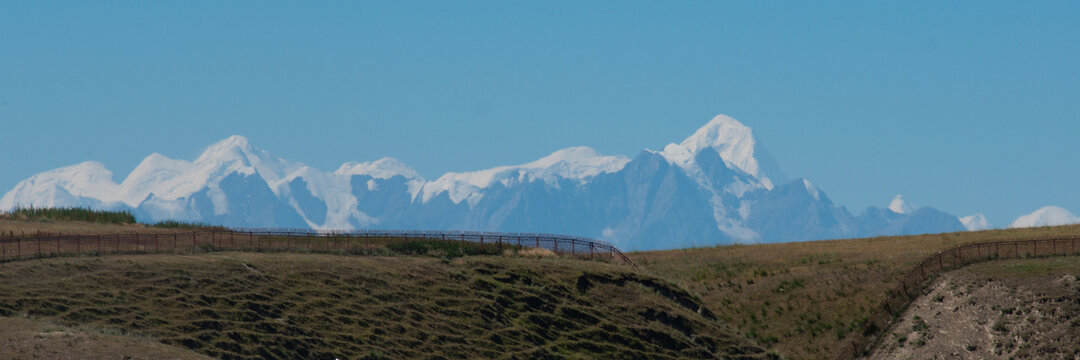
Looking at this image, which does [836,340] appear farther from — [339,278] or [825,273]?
[339,278]

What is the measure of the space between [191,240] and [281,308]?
51.1 feet

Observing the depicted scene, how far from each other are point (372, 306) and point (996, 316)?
3131 cm

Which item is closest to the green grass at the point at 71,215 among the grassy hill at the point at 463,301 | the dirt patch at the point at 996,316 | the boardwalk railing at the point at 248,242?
the grassy hill at the point at 463,301

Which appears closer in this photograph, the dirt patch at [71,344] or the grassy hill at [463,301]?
the dirt patch at [71,344]

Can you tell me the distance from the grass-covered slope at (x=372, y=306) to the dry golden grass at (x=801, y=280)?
233cm

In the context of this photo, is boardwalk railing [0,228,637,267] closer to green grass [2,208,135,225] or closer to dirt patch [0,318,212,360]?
green grass [2,208,135,225]

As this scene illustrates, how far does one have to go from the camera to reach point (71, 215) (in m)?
92.8

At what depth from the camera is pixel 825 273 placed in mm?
79000

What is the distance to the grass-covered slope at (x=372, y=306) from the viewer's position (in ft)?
181

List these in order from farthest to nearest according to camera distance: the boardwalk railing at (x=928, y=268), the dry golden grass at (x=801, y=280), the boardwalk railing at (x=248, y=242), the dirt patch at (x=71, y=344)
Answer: the dry golden grass at (x=801, y=280) → the boardwalk railing at (x=928, y=268) → the boardwalk railing at (x=248, y=242) → the dirt patch at (x=71, y=344)

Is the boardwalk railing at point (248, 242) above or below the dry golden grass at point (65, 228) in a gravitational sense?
below

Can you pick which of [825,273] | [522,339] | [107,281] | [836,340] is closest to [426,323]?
[522,339]

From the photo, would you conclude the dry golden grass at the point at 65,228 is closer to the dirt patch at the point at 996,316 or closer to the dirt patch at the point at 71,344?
the dirt patch at the point at 71,344

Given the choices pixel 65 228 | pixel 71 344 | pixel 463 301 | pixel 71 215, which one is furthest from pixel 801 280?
pixel 71 215
